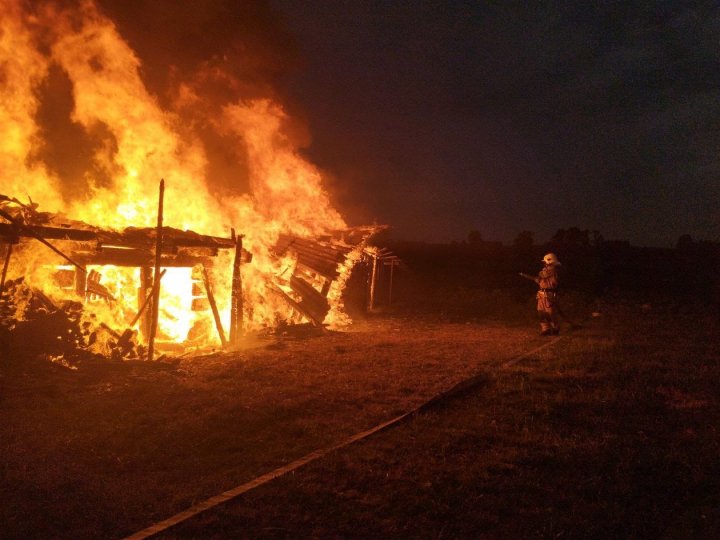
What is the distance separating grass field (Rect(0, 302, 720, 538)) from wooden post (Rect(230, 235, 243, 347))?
6.72ft

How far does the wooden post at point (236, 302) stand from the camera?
13.6m

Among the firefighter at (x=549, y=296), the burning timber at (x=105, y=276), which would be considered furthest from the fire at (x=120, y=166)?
the firefighter at (x=549, y=296)

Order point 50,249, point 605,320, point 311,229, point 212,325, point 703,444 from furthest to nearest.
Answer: point 605,320 < point 311,229 < point 212,325 < point 50,249 < point 703,444

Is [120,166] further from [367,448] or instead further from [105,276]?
[367,448]

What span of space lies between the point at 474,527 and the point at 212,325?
11.0 m

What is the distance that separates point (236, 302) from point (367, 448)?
8357 millimetres

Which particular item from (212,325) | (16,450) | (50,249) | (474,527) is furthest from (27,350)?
(474,527)

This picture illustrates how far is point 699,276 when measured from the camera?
34625mm

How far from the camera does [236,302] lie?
13.8 m

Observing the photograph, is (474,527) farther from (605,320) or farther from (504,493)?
(605,320)

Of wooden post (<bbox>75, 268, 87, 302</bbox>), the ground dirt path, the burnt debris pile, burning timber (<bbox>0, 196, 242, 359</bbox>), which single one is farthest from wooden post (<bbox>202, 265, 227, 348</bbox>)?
wooden post (<bbox>75, 268, 87, 302</bbox>)

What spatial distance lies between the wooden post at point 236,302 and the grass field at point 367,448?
2049mm

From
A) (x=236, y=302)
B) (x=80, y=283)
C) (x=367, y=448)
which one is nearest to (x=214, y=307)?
(x=236, y=302)

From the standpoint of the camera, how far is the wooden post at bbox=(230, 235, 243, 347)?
13641 mm
